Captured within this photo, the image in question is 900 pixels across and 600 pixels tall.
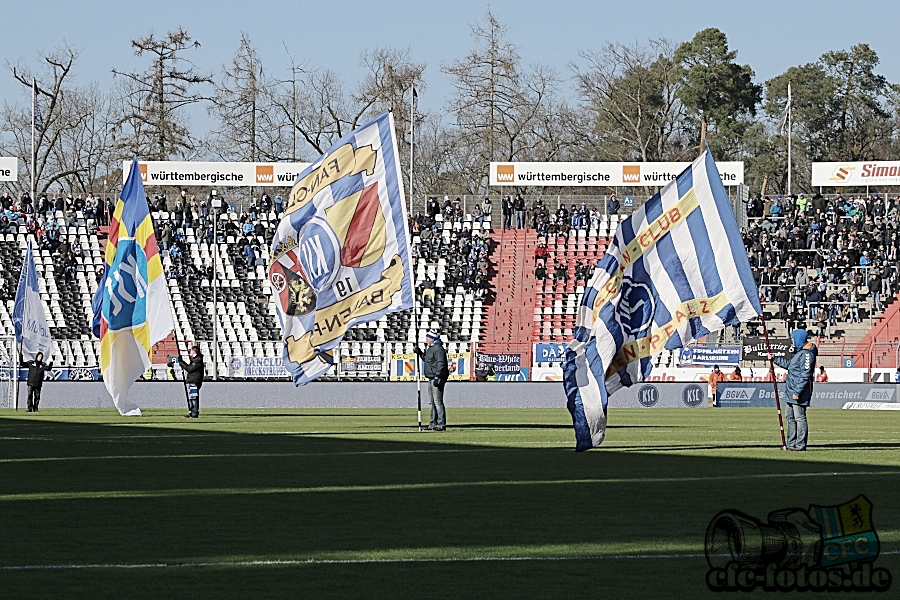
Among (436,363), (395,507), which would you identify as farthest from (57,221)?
(395,507)

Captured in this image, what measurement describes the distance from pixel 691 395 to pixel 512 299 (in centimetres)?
1452

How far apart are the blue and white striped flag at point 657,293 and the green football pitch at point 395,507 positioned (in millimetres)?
1247

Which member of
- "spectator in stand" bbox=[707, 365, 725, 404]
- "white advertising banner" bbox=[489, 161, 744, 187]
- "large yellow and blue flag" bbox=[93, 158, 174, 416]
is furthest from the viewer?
"white advertising banner" bbox=[489, 161, 744, 187]

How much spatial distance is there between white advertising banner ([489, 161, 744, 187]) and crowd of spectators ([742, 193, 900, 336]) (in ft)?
13.3

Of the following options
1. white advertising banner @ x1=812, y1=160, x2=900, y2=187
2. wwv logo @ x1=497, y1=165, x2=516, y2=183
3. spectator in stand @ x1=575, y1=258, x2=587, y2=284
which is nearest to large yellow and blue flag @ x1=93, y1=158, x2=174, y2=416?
spectator in stand @ x1=575, y1=258, x2=587, y2=284

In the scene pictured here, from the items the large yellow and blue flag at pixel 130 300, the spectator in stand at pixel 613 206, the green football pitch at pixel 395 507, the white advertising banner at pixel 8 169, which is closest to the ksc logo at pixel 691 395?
the spectator in stand at pixel 613 206

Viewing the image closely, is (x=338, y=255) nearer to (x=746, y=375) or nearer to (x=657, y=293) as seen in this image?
(x=657, y=293)

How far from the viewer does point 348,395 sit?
47219mm

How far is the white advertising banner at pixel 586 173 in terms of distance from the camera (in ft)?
225

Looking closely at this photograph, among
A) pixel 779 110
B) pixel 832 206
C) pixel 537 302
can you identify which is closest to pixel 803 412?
pixel 537 302

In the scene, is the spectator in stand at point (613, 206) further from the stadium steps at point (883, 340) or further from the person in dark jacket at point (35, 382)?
the person in dark jacket at point (35, 382)

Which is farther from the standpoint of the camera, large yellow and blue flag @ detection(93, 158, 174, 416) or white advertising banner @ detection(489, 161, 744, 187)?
white advertising banner @ detection(489, 161, 744, 187)

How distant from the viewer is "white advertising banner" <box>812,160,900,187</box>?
69.4 m

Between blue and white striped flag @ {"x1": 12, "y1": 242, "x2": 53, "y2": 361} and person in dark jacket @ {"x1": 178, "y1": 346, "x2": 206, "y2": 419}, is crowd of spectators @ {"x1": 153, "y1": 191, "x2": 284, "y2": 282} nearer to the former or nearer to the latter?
blue and white striped flag @ {"x1": 12, "y1": 242, "x2": 53, "y2": 361}
